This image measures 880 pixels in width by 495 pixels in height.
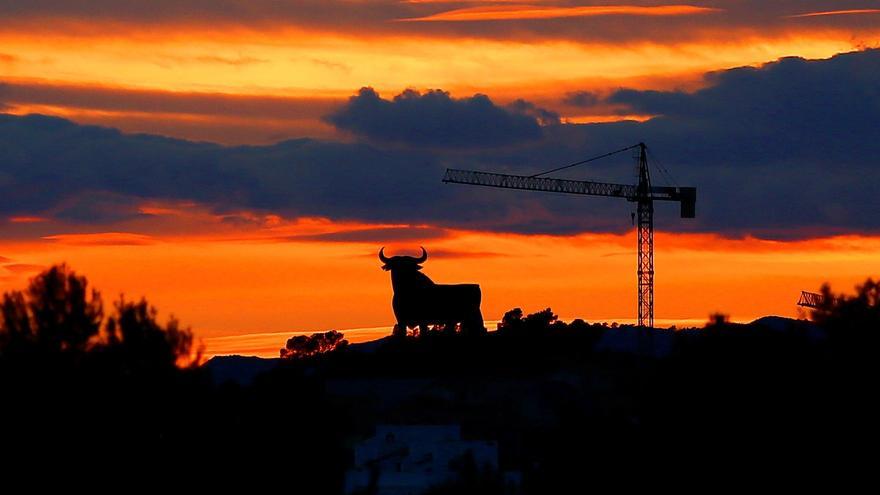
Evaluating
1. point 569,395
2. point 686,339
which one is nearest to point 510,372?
point 569,395

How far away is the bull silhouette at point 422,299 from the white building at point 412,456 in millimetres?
7771

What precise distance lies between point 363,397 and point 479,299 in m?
7.73

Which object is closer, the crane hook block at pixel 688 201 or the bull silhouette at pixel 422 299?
the bull silhouette at pixel 422 299

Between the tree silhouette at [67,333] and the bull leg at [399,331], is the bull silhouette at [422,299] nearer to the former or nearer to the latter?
the bull leg at [399,331]

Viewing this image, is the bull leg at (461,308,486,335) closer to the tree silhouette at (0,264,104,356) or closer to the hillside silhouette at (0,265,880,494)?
the hillside silhouette at (0,265,880,494)

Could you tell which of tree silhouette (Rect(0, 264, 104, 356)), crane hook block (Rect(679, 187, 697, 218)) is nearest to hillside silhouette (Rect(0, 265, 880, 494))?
tree silhouette (Rect(0, 264, 104, 356))

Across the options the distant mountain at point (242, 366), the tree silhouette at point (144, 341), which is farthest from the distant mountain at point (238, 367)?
the tree silhouette at point (144, 341)

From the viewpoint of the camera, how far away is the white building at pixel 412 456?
91188 mm

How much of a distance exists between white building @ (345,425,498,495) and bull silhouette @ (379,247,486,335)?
777 centimetres

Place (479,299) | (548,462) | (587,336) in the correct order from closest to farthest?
(548,462), (479,299), (587,336)

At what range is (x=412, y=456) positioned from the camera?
331ft

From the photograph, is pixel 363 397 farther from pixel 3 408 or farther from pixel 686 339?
pixel 3 408

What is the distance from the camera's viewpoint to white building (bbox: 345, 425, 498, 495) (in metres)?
91.2

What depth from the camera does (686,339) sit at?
99.1m
